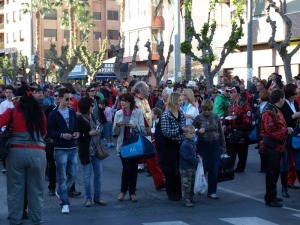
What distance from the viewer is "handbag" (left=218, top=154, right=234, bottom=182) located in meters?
10.9

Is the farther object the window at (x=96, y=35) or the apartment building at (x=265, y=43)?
the window at (x=96, y=35)

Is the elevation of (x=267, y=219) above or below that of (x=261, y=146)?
below

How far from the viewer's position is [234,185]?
1161cm

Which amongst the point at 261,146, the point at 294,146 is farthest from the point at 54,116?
the point at 294,146

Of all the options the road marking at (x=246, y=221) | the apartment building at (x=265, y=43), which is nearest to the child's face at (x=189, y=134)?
Answer: the road marking at (x=246, y=221)

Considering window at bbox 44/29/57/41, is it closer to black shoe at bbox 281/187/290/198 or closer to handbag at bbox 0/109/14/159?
black shoe at bbox 281/187/290/198

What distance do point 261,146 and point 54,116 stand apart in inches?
133

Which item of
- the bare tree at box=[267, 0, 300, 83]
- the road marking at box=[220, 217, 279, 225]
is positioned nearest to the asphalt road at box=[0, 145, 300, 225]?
the road marking at box=[220, 217, 279, 225]

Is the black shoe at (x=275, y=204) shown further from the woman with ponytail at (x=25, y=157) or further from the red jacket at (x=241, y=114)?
the woman with ponytail at (x=25, y=157)

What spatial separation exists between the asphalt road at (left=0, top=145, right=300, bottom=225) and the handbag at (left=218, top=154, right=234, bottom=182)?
262 millimetres

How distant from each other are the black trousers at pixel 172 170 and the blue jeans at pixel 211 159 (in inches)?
20.0

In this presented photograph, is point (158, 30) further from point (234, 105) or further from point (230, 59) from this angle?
point (234, 105)

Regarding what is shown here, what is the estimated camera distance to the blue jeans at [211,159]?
33.9 feet

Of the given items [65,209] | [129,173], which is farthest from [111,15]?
[65,209]
